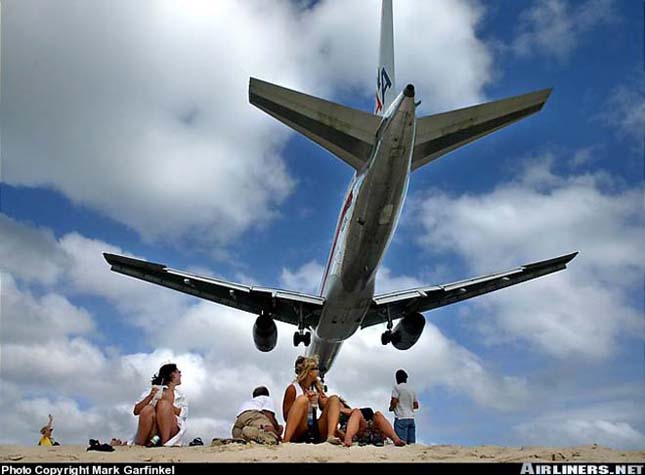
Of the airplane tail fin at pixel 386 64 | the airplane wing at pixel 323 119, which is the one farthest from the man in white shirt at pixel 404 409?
the airplane tail fin at pixel 386 64

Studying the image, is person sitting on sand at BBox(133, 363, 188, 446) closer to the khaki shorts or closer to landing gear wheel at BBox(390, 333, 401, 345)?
the khaki shorts

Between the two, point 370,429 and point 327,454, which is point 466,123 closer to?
point 370,429

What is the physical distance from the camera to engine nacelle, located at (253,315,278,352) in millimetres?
20438

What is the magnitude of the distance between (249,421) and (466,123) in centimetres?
1148

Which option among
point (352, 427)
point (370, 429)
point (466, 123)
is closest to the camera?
point (352, 427)

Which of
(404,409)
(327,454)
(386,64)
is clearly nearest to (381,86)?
(386,64)

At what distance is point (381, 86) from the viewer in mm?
24328

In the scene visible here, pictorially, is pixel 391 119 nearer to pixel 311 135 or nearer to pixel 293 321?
pixel 311 135

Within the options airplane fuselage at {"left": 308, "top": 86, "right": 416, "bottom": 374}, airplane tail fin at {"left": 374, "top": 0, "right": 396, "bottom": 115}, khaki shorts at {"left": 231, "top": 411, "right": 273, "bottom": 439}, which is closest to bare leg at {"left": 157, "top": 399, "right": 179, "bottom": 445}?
khaki shorts at {"left": 231, "top": 411, "right": 273, "bottom": 439}

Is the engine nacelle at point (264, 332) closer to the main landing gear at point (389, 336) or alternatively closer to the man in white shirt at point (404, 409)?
the main landing gear at point (389, 336)

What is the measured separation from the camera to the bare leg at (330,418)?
602 cm

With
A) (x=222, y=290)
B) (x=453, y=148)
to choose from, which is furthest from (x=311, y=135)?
(x=222, y=290)

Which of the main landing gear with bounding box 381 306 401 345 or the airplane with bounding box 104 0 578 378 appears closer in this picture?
the airplane with bounding box 104 0 578 378

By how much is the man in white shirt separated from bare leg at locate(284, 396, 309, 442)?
4850 mm
